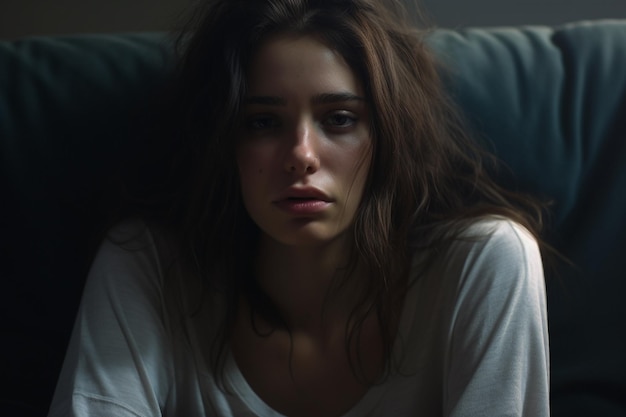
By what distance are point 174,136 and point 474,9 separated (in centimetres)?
71

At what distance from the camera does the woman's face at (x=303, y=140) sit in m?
1.14

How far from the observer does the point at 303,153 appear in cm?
112

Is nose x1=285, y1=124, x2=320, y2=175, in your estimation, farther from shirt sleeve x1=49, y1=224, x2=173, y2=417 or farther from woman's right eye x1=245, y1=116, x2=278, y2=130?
shirt sleeve x1=49, y1=224, x2=173, y2=417

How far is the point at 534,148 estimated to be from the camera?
1347 millimetres

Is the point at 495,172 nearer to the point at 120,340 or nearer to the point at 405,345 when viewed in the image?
the point at 405,345

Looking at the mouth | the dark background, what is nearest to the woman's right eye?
the mouth

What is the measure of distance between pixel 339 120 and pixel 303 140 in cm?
7

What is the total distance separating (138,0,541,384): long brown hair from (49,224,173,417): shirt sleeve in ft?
0.24

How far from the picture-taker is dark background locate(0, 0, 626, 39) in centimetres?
171

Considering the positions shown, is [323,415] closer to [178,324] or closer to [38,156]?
[178,324]

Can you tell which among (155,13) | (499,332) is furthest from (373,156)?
(155,13)

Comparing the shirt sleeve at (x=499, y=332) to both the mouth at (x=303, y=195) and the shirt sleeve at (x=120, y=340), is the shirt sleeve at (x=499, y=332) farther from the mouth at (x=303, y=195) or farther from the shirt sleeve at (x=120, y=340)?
the shirt sleeve at (x=120, y=340)

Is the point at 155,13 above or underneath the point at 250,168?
above

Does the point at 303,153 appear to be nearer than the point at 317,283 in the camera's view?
Yes
